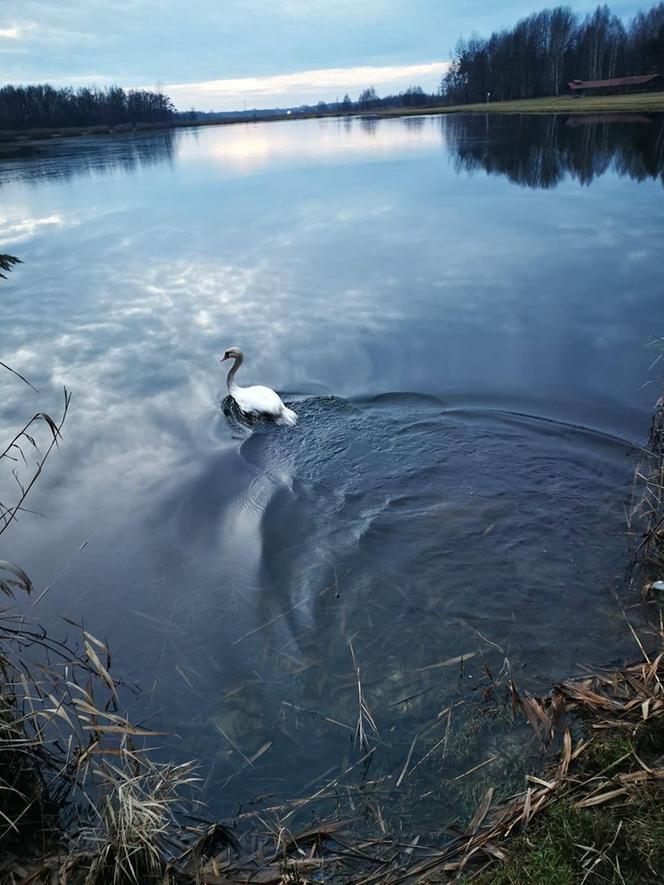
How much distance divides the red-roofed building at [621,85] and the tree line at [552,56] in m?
7.13

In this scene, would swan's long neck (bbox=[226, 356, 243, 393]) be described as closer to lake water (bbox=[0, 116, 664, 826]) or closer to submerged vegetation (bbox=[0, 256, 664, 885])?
lake water (bbox=[0, 116, 664, 826])

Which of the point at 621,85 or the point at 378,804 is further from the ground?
the point at 621,85

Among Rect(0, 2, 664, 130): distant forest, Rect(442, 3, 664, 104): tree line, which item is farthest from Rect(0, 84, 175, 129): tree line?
Rect(442, 3, 664, 104): tree line

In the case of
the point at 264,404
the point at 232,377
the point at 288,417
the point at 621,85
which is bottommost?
the point at 288,417

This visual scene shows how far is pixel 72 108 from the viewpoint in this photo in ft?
354

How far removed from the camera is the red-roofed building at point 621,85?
79.6 m

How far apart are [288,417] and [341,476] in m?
1.85

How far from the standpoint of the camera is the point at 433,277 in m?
16.1

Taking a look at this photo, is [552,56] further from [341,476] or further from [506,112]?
[341,476]

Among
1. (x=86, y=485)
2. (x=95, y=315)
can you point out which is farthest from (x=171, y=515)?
(x=95, y=315)

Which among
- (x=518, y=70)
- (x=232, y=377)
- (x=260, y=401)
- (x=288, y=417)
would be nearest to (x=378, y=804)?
(x=288, y=417)

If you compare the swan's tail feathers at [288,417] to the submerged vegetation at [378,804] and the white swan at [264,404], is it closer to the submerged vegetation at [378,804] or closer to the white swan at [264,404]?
the white swan at [264,404]

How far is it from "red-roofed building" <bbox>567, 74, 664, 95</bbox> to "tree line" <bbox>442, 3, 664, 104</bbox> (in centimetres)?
713

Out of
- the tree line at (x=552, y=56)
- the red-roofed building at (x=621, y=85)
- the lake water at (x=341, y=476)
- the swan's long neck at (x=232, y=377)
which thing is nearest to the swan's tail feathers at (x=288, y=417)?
the lake water at (x=341, y=476)
